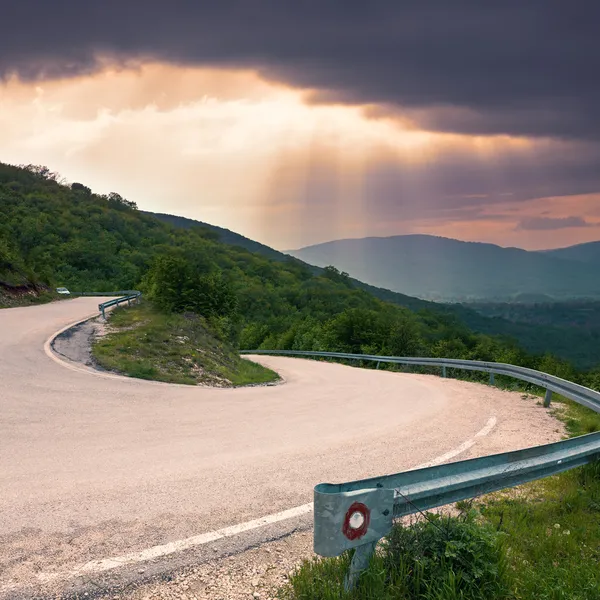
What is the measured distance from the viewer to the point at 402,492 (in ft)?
12.4

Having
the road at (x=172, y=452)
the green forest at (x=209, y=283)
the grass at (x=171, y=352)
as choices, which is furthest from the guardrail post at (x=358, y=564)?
the green forest at (x=209, y=283)

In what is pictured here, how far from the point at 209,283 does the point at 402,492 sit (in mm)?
21318

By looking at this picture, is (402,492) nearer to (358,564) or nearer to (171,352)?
(358,564)

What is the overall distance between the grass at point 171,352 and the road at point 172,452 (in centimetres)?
156

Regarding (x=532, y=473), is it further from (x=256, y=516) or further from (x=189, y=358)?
(x=189, y=358)

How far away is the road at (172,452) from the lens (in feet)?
14.6

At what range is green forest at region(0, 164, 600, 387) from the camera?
2477 cm

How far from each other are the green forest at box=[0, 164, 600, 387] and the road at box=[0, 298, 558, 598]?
36.7 feet

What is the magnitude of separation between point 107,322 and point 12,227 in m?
64.5

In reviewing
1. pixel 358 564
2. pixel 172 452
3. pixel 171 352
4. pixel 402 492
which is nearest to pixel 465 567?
pixel 402 492

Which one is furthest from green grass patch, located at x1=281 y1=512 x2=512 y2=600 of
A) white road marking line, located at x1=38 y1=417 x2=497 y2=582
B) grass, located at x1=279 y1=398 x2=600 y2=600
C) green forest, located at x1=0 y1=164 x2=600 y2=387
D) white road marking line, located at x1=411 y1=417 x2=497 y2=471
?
green forest, located at x1=0 y1=164 x2=600 y2=387

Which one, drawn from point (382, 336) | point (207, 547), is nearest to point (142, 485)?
point (207, 547)

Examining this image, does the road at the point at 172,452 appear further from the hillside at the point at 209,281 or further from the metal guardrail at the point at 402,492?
the hillside at the point at 209,281

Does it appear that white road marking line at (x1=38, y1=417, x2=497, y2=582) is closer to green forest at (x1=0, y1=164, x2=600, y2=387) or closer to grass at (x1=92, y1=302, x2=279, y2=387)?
grass at (x1=92, y1=302, x2=279, y2=387)
